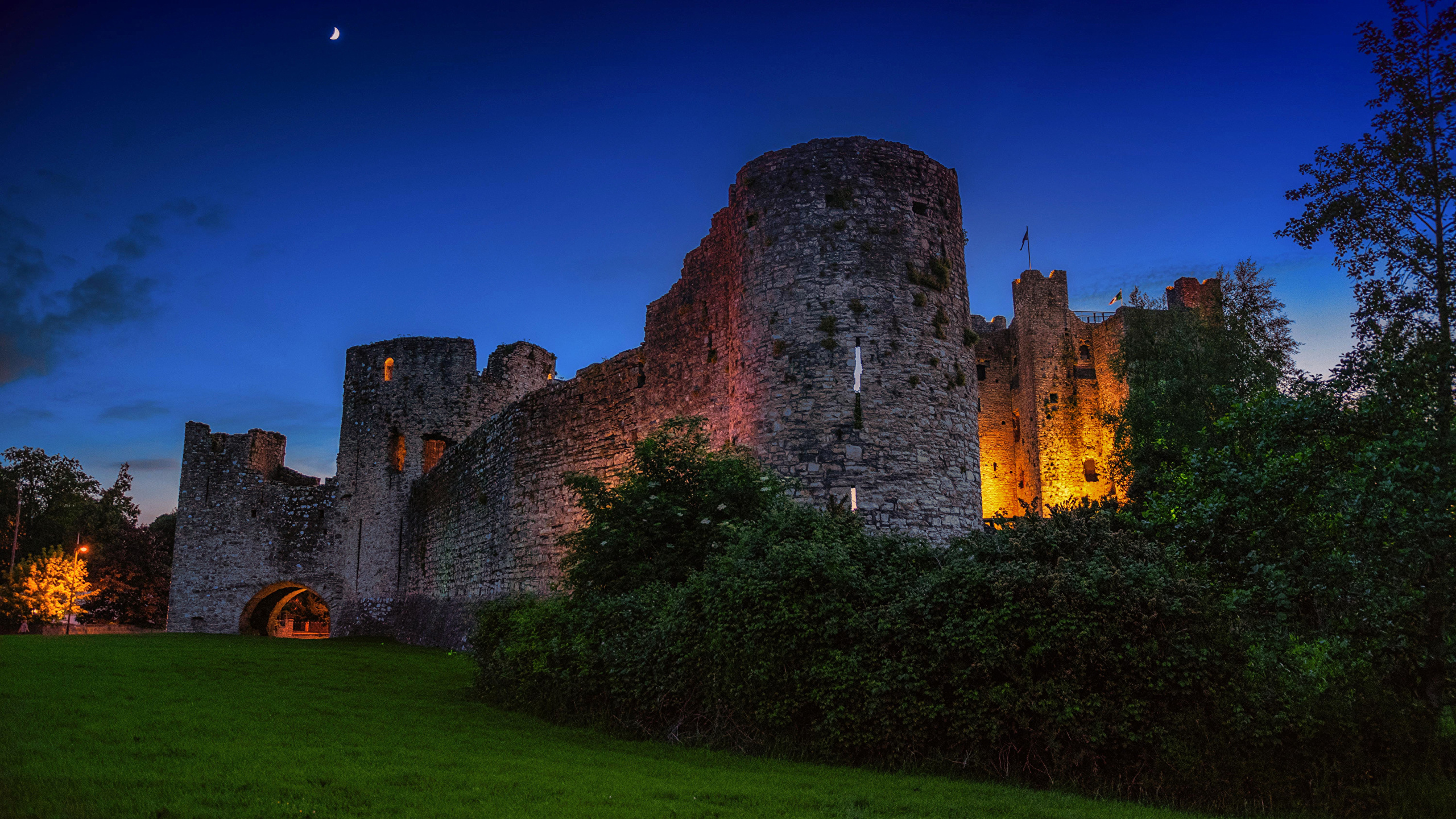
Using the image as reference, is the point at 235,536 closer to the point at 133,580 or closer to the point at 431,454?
the point at 431,454

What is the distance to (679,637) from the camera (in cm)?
892

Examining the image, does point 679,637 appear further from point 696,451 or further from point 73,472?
point 73,472

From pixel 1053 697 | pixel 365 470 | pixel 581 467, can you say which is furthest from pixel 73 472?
pixel 1053 697

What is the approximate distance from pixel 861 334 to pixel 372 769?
9.63 meters

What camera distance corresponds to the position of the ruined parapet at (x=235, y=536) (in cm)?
3178


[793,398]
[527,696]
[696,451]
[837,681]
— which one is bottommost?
[527,696]

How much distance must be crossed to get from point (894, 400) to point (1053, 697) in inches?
302

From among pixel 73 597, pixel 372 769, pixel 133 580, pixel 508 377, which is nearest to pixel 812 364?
pixel 372 769

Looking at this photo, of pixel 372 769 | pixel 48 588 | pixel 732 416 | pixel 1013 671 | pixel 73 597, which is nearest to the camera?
pixel 372 769

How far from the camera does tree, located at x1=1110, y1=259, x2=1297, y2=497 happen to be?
2166 centimetres

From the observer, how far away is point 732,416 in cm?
1505

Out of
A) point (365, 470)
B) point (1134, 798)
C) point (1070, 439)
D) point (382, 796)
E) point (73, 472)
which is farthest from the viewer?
point (73, 472)

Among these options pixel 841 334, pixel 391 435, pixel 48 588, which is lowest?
pixel 48 588

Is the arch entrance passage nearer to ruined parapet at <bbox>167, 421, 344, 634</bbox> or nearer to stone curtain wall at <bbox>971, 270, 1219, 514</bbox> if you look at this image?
ruined parapet at <bbox>167, 421, 344, 634</bbox>
